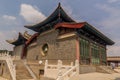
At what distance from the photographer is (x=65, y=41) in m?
14.5

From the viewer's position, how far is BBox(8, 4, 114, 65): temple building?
44.3 ft

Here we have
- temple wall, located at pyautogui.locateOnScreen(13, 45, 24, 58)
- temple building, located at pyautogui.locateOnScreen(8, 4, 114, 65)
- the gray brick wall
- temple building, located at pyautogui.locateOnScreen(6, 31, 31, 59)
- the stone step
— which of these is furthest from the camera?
temple wall, located at pyautogui.locateOnScreen(13, 45, 24, 58)

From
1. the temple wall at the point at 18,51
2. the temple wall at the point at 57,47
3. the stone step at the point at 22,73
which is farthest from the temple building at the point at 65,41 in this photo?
the temple wall at the point at 18,51

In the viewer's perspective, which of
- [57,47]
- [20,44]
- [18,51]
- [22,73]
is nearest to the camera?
[22,73]

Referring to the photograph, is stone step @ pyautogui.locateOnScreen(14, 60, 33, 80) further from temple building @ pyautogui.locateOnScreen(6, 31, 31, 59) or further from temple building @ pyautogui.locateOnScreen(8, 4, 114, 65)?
temple building @ pyautogui.locateOnScreen(6, 31, 31, 59)

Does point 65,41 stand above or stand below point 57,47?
above

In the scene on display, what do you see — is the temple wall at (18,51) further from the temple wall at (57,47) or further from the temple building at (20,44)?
the temple wall at (57,47)

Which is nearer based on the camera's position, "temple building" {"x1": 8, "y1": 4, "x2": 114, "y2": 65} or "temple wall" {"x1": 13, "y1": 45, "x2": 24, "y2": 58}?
"temple building" {"x1": 8, "y1": 4, "x2": 114, "y2": 65}

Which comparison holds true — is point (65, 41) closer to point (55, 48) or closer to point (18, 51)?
point (55, 48)

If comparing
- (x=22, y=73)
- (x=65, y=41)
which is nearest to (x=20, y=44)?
(x=22, y=73)

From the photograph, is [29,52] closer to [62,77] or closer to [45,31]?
[45,31]

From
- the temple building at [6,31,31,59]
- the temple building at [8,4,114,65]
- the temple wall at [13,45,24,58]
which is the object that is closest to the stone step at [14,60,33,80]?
the temple building at [8,4,114,65]

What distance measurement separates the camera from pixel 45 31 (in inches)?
731

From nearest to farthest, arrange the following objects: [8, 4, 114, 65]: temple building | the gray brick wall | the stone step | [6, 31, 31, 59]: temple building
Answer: [8, 4, 114, 65]: temple building
the gray brick wall
the stone step
[6, 31, 31, 59]: temple building
